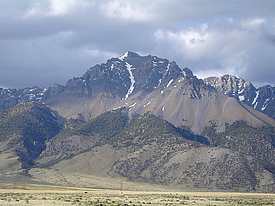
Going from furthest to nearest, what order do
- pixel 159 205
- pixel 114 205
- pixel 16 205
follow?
pixel 159 205 → pixel 114 205 → pixel 16 205

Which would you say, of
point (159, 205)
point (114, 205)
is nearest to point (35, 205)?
point (114, 205)

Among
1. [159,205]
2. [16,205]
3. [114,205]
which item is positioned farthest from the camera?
[159,205]

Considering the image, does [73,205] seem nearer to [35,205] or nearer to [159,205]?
[35,205]

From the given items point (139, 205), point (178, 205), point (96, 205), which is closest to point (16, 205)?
point (96, 205)

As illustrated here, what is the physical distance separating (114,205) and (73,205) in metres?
9.52

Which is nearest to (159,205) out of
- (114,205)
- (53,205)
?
(114,205)

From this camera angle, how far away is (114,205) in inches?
6053

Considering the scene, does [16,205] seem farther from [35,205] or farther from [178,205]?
[178,205]

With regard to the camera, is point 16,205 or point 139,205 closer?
point 16,205

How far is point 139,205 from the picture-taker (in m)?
163

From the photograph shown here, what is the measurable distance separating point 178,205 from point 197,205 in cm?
830

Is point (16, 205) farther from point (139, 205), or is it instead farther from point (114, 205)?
point (139, 205)

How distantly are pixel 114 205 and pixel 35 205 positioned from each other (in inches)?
727

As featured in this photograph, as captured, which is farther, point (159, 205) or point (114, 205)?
point (159, 205)
